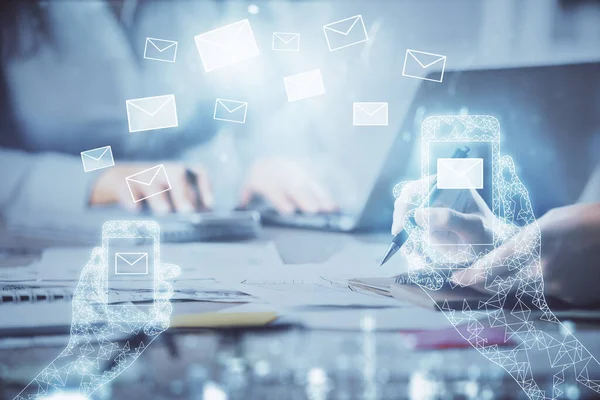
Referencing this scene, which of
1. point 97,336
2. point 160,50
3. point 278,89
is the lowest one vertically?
point 97,336

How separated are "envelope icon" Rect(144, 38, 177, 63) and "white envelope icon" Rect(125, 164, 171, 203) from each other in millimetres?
260

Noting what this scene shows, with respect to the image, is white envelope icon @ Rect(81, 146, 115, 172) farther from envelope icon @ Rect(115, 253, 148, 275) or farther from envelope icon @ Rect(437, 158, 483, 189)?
envelope icon @ Rect(437, 158, 483, 189)

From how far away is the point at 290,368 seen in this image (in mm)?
1318

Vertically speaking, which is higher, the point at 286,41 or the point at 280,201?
the point at 286,41

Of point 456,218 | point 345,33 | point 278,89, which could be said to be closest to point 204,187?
point 278,89

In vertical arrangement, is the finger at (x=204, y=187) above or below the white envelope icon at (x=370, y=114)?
below

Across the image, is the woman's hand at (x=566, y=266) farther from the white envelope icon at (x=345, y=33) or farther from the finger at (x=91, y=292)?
the finger at (x=91, y=292)

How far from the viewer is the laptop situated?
55.0 inches

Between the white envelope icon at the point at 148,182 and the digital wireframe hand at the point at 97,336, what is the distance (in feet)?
0.53

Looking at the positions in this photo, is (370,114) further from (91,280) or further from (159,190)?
(91,280)

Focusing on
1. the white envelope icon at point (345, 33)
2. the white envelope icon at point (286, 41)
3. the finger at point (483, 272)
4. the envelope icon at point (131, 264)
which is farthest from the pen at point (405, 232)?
the envelope icon at point (131, 264)

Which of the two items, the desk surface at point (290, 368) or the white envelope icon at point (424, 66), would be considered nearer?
the desk surface at point (290, 368)

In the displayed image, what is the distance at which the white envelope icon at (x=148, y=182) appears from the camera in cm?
139

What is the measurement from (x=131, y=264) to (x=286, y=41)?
0.65 m
